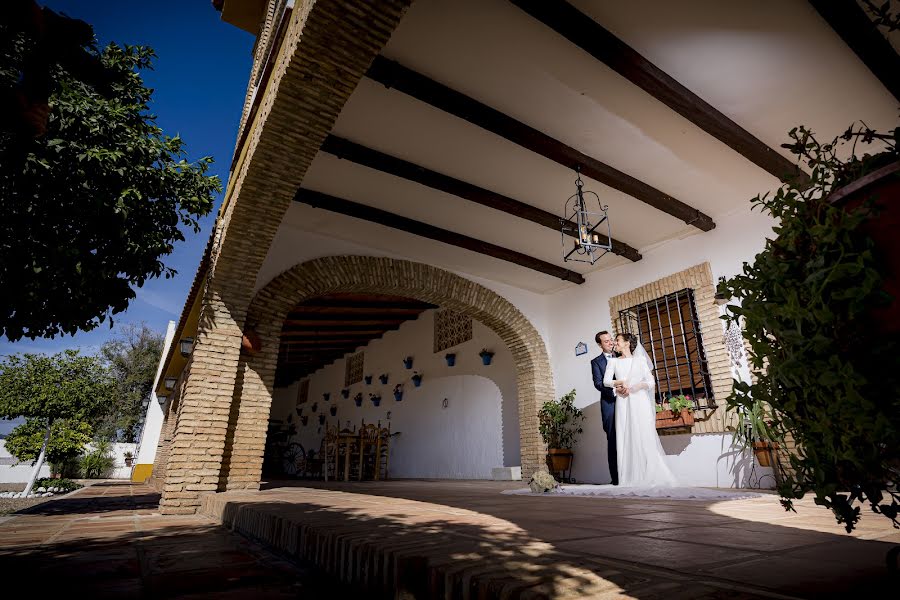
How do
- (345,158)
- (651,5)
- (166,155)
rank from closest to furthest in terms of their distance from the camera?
(651,5), (166,155), (345,158)

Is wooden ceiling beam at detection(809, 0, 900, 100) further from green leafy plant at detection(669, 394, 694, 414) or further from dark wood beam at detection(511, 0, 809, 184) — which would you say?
green leafy plant at detection(669, 394, 694, 414)

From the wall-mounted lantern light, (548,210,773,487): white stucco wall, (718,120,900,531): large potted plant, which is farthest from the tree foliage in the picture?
(718,120,900,531): large potted plant

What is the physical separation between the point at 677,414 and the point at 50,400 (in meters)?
10.5

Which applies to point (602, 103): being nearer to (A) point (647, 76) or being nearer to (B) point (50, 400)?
(A) point (647, 76)

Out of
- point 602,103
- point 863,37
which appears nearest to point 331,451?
point 602,103

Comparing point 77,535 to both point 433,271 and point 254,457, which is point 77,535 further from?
point 433,271

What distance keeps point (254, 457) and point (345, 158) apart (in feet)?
11.8

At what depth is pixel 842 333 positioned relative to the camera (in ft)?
2.57

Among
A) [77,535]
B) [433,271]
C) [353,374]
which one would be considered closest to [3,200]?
[77,535]

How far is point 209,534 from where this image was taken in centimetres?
280

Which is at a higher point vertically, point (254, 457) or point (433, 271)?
point (433, 271)

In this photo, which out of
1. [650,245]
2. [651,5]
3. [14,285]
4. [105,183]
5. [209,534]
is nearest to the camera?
[209,534]

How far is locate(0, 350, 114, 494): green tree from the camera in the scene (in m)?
7.70

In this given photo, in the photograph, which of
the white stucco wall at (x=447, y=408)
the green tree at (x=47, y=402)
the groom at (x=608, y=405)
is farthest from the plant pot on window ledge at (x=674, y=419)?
the green tree at (x=47, y=402)
